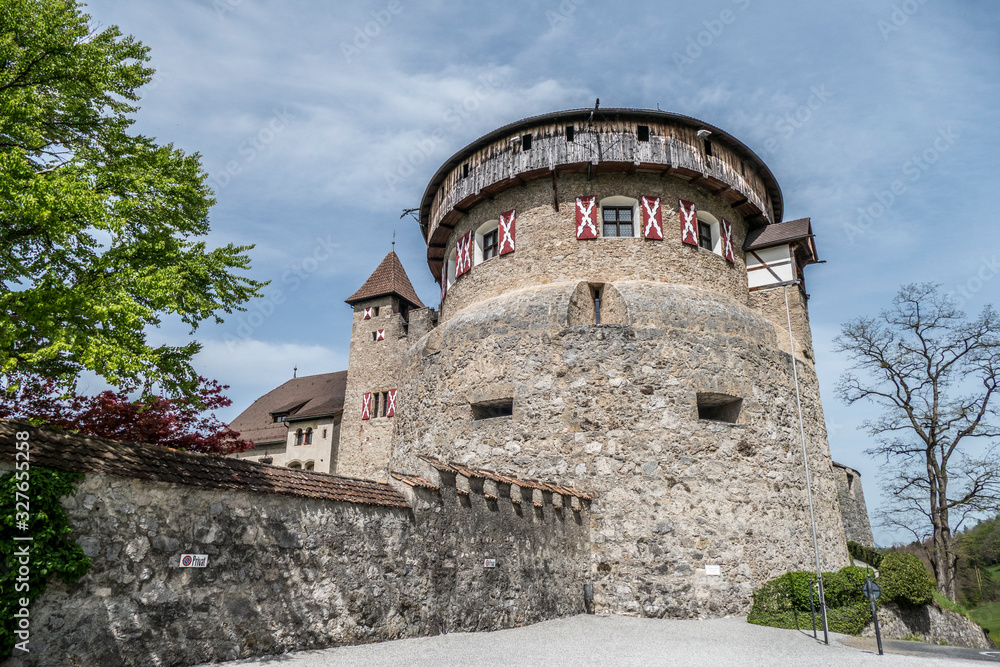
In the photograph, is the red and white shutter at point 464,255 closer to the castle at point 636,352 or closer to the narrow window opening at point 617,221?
the castle at point 636,352

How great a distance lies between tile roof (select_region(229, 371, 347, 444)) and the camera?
29.9 metres

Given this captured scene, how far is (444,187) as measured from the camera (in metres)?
19.4

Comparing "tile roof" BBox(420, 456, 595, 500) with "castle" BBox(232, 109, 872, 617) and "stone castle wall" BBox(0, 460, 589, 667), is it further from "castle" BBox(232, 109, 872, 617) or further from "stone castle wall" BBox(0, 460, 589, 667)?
"stone castle wall" BBox(0, 460, 589, 667)

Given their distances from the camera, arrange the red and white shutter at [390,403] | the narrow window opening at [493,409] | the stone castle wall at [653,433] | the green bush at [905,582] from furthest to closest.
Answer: the red and white shutter at [390,403] → the narrow window opening at [493,409] → the green bush at [905,582] → the stone castle wall at [653,433]

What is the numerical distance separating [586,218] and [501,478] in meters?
7.90

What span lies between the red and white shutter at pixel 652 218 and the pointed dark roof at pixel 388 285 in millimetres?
14096

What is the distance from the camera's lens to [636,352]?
557 inches

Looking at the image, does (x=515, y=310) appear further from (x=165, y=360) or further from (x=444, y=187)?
(x=165, y=360)

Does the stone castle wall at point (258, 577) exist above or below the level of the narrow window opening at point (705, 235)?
below

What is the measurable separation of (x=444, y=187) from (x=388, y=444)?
33.1 ft

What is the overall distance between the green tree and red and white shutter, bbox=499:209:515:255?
29.8 feet

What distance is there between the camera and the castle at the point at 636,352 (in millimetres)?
12992

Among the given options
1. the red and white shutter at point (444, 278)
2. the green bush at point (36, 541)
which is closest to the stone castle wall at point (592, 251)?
the red and white shutter at point (444, 278)

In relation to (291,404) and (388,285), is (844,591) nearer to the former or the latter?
(388,285)
